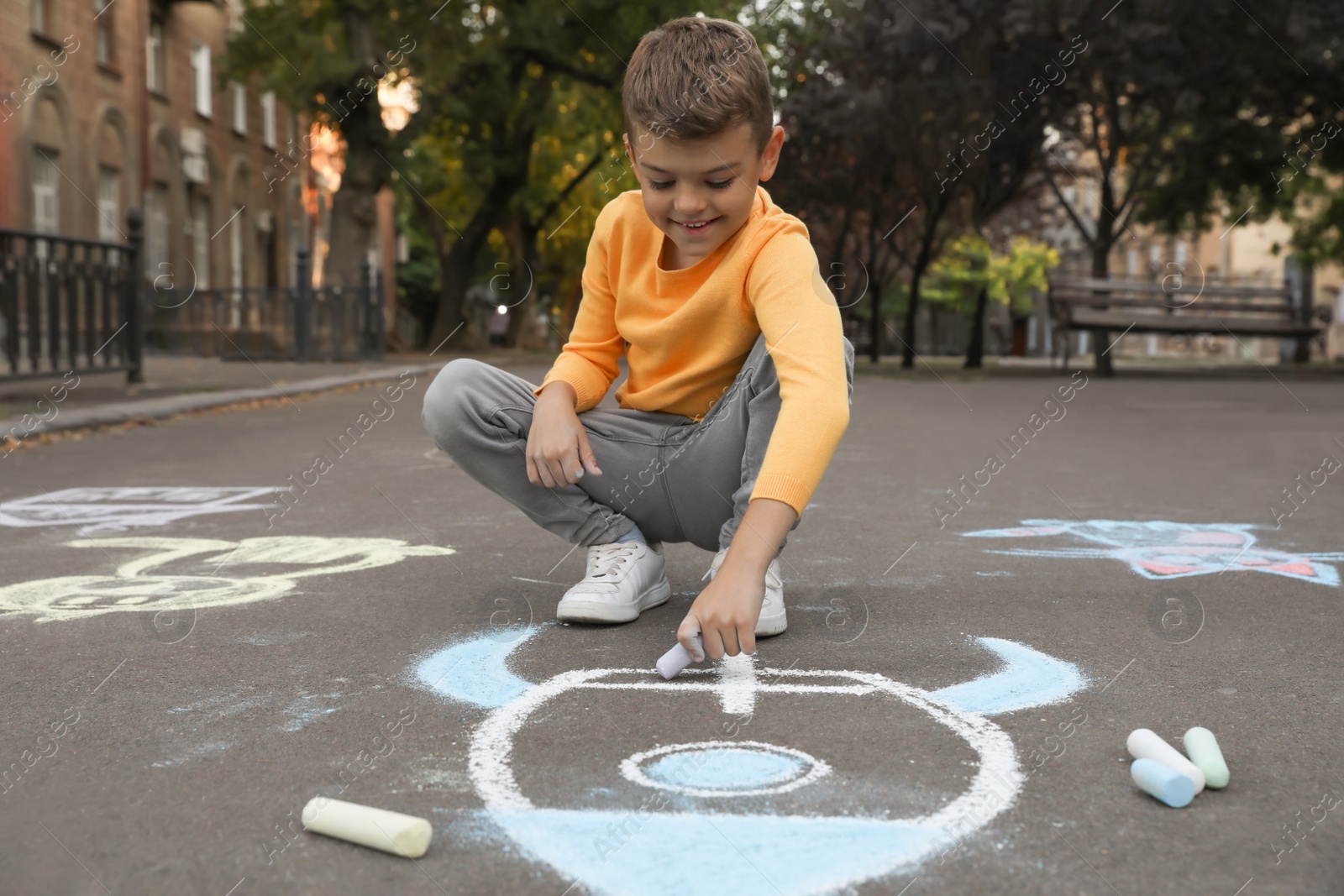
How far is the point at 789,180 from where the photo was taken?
2364 cm

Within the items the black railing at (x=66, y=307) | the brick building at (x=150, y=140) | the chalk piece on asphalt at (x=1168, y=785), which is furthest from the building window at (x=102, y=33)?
the chalk piece on asphalt at (x=1168, y=785)

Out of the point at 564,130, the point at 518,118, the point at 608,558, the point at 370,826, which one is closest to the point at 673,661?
the point at 608,558

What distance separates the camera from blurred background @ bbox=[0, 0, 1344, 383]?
16625 millimetres

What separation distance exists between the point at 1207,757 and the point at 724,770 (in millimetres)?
692

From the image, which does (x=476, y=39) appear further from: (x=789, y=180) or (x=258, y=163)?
(x=258, y=163)

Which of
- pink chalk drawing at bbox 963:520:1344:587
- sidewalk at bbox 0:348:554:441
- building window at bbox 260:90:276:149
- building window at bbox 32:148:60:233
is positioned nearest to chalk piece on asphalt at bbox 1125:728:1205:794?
pink chalk drawing at bbox 963:520:1344:587

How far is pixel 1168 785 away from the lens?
1.88 m

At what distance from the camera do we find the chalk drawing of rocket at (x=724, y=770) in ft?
5.64

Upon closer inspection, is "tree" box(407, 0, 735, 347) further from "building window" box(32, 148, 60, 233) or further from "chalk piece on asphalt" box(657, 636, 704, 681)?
"chalk piece on asphalt" box(657, 636, 704, 681)

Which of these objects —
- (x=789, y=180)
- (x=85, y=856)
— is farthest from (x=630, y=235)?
(x=789, y=180)

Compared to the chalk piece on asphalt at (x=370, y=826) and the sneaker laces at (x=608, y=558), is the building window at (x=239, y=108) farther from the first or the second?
the chalk piece on asphalt at (x=370, y=826)

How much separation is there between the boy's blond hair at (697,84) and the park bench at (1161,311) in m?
14.9

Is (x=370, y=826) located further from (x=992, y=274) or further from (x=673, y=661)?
(x=992, y=274)

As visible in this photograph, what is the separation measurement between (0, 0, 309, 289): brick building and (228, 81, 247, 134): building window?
3 cm
